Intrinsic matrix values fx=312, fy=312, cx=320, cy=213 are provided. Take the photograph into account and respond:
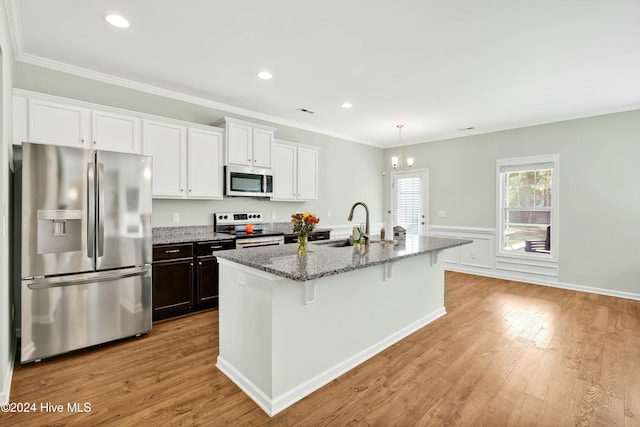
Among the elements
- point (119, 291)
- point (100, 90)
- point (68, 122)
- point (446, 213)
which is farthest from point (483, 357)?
point (100, 90)

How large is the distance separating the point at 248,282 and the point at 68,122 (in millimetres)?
2593

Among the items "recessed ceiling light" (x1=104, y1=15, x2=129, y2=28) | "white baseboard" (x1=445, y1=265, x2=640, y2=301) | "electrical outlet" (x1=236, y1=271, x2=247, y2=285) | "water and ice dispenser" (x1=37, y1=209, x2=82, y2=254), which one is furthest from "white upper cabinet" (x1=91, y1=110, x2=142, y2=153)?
"white baseboard" (x1=445, y1=265, x2=640, y2=301)

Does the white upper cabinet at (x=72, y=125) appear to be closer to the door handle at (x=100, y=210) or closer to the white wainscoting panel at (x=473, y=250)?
the door handle at (x=100, y=210)

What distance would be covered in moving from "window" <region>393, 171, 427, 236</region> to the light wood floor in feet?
11.5

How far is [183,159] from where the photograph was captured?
3895 mm

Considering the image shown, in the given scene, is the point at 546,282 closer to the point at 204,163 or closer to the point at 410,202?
the point at 410,202

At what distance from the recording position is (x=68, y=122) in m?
3.09

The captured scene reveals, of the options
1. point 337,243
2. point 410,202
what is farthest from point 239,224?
point 410,202

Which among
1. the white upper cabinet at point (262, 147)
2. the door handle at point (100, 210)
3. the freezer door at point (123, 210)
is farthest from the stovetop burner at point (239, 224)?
the door handle at point (100, 210)

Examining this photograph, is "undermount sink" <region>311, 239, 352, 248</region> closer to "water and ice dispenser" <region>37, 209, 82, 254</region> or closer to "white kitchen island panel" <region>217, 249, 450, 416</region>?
"white kitchen island panel" <region>217, 249, 450, 416</region>

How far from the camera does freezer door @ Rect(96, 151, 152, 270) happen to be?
2820 millimetres

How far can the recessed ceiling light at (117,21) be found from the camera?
2441 millimetres

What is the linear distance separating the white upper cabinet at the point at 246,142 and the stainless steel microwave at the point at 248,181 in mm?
92

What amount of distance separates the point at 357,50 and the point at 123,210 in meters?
2.66
